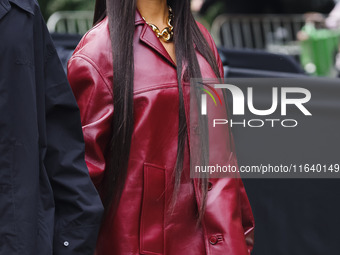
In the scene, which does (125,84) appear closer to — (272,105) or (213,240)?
(213,240)

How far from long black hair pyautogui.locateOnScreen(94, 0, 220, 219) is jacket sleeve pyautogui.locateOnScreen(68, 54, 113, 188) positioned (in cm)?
3

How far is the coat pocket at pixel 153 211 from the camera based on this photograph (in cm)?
255

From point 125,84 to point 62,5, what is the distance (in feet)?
40.3

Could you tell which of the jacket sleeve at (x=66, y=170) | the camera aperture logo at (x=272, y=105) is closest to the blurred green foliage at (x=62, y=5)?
the camera aperture logo at (x=272, y=105)

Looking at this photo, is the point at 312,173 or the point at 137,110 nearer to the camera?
the point at 137,110

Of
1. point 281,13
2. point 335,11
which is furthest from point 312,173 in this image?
point 281,13

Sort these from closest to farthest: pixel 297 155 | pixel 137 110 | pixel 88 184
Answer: pixel 88 184
pixel 137 110
pixel 297 155

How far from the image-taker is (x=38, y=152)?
208 centimetres

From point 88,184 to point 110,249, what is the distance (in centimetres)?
46

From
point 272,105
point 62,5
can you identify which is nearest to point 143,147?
point 272,105

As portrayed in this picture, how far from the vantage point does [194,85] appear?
105 inches

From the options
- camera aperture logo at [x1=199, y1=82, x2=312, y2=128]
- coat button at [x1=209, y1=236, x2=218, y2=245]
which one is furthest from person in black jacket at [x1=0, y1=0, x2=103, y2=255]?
camera aperture logo at [x1=199, y1=82, x2=312, y2=128]

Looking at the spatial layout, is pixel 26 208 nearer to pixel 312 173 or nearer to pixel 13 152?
pixel 13 152

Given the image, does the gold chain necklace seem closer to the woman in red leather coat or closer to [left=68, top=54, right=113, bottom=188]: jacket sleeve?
the woman in red leather coat
